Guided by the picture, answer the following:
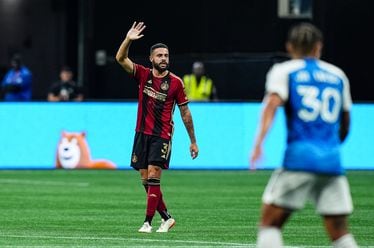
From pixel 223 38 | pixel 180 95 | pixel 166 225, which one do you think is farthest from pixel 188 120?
pixel 223 38

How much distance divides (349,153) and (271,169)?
1.57 meters

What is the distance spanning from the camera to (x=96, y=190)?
71.8 ft

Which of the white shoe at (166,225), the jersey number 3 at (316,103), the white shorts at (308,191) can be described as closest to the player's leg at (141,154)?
the white shoe at (166,225)

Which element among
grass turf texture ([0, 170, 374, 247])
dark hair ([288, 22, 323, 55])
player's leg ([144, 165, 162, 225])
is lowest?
grass turf texture ([0, 170, 374, 247])

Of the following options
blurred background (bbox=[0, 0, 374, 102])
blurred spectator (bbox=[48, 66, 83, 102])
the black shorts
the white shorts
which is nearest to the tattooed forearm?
the black shorts

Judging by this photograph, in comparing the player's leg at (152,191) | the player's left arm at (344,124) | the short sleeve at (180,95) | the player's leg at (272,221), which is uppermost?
the player's left arm at (344,124)

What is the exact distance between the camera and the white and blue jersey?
972 centimetres

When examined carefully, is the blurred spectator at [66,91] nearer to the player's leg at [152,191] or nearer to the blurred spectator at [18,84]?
the blurred spectator at [18,84]

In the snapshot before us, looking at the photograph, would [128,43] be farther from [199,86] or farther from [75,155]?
[199,86]

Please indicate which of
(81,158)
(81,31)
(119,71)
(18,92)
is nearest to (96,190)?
(81,158)

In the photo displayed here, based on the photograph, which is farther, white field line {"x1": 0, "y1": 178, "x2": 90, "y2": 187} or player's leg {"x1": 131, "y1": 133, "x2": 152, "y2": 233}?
white field line {"x1": 0, "y1": 178, "x2": 90, "y2": 187}

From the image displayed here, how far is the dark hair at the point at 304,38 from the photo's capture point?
9766mm

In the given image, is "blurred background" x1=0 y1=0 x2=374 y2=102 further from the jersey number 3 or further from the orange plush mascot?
the jersey number 3

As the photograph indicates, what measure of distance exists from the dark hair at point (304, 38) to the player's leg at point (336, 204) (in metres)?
0.96
